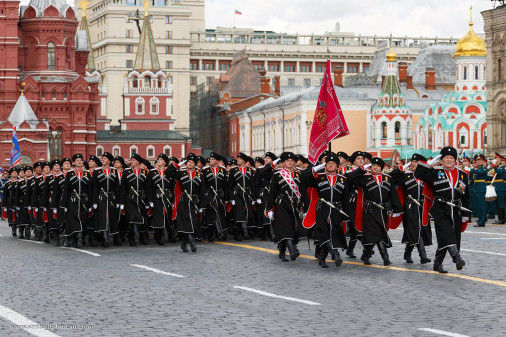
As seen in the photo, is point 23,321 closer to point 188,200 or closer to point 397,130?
point 188,200

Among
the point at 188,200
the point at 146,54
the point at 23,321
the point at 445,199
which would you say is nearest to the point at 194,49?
the point at 146,54

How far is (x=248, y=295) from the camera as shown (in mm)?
12492

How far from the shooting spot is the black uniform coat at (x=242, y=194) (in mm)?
21500

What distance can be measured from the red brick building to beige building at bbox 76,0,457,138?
4152 centimetres

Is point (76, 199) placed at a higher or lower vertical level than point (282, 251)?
higher

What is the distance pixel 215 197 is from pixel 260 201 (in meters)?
1.20

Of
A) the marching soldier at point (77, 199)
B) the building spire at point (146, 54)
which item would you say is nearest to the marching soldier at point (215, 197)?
the marching soldier at point (77, 199)

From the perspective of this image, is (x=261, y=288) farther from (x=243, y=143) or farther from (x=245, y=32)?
(x=245, y=32)

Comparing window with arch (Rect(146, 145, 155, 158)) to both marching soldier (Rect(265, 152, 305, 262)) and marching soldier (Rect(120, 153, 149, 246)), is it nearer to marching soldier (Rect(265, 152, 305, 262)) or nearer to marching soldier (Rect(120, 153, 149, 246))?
marching soldier (Rect(120, 153, 149, 246))

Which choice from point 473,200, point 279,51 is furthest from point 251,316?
point 279,51

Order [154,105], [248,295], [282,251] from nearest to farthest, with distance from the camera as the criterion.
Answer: [248,295] < [282,251] < [154,105]

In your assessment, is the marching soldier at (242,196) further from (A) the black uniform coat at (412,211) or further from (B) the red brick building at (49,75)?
(B) the red brick building at (49,75)

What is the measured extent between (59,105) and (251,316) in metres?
72.7

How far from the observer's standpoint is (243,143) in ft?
348
